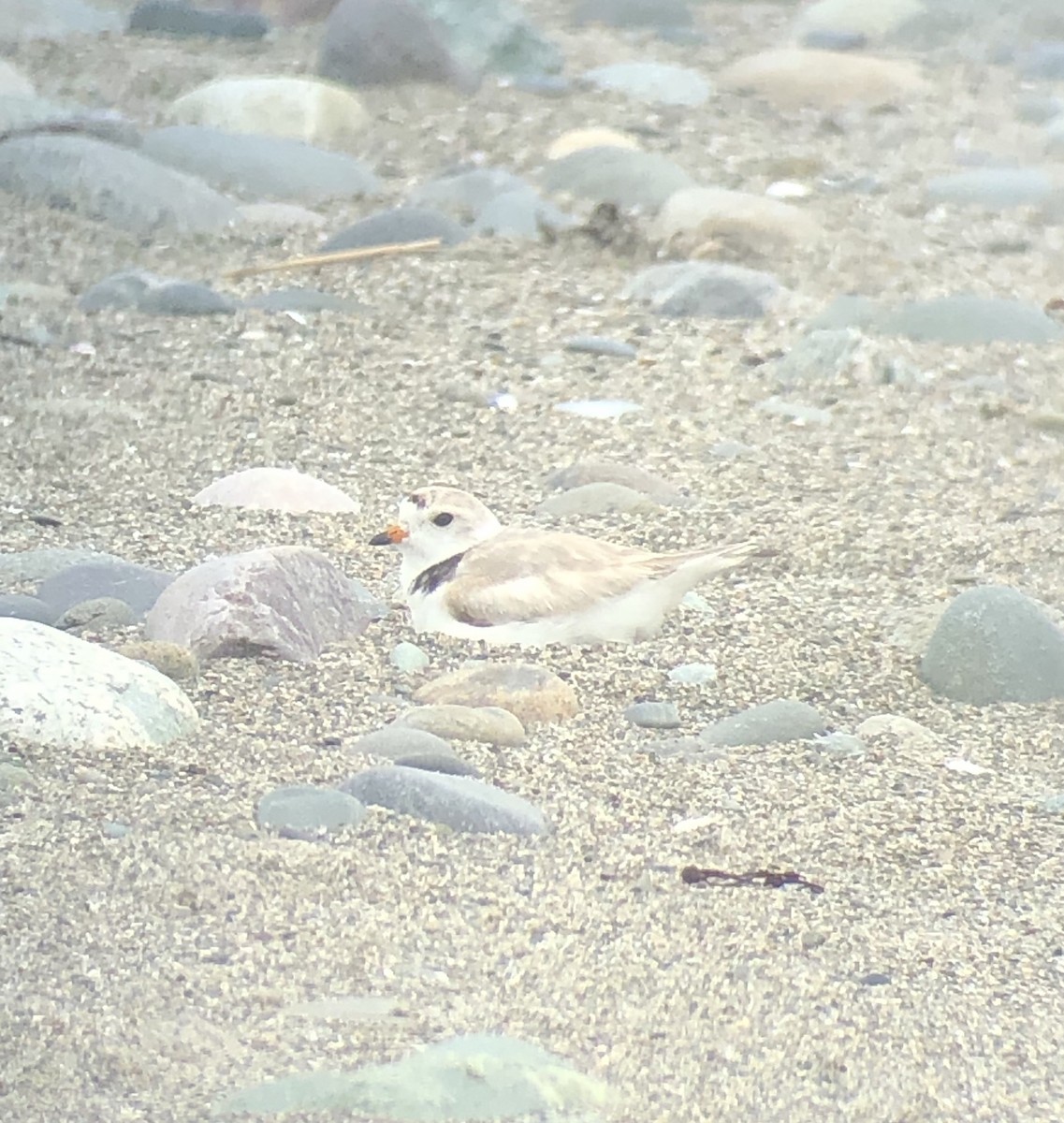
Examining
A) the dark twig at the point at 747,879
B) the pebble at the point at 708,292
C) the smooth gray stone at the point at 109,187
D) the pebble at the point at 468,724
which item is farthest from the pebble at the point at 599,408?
the dark twig at the point at 747,879

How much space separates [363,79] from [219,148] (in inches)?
42.0

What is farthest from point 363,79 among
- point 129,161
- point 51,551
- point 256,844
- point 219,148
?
point 256,844

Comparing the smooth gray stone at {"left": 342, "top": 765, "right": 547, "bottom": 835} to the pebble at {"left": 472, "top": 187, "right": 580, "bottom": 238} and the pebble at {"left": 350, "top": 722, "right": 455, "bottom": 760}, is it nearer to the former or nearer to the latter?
the pebble at {"left": 350, "top": 722, "right": 455, "bottom": 760}

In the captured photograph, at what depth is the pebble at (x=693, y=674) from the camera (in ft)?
10.3

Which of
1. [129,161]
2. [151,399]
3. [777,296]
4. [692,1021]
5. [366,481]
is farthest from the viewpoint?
[129,161]

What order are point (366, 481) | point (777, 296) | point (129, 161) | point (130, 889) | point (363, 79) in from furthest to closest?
point (363, 79)
point (129, 161)
point (777, 296)
point (366, 481)
point (130, 889)

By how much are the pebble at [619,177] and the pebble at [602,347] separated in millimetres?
1090

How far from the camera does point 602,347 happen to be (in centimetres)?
470

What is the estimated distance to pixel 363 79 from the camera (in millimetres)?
6734

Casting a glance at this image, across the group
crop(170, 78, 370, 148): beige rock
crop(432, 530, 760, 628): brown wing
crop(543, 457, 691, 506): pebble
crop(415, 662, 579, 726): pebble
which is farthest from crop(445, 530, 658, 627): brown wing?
crop(170, 78, 370, 148): beige rock

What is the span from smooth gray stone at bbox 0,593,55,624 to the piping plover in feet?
1.73

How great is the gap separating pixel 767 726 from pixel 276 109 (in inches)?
148

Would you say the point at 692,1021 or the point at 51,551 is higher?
the point at 692,1021

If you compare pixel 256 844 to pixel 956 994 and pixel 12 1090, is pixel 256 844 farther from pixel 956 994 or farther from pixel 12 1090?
pixel 956 994
